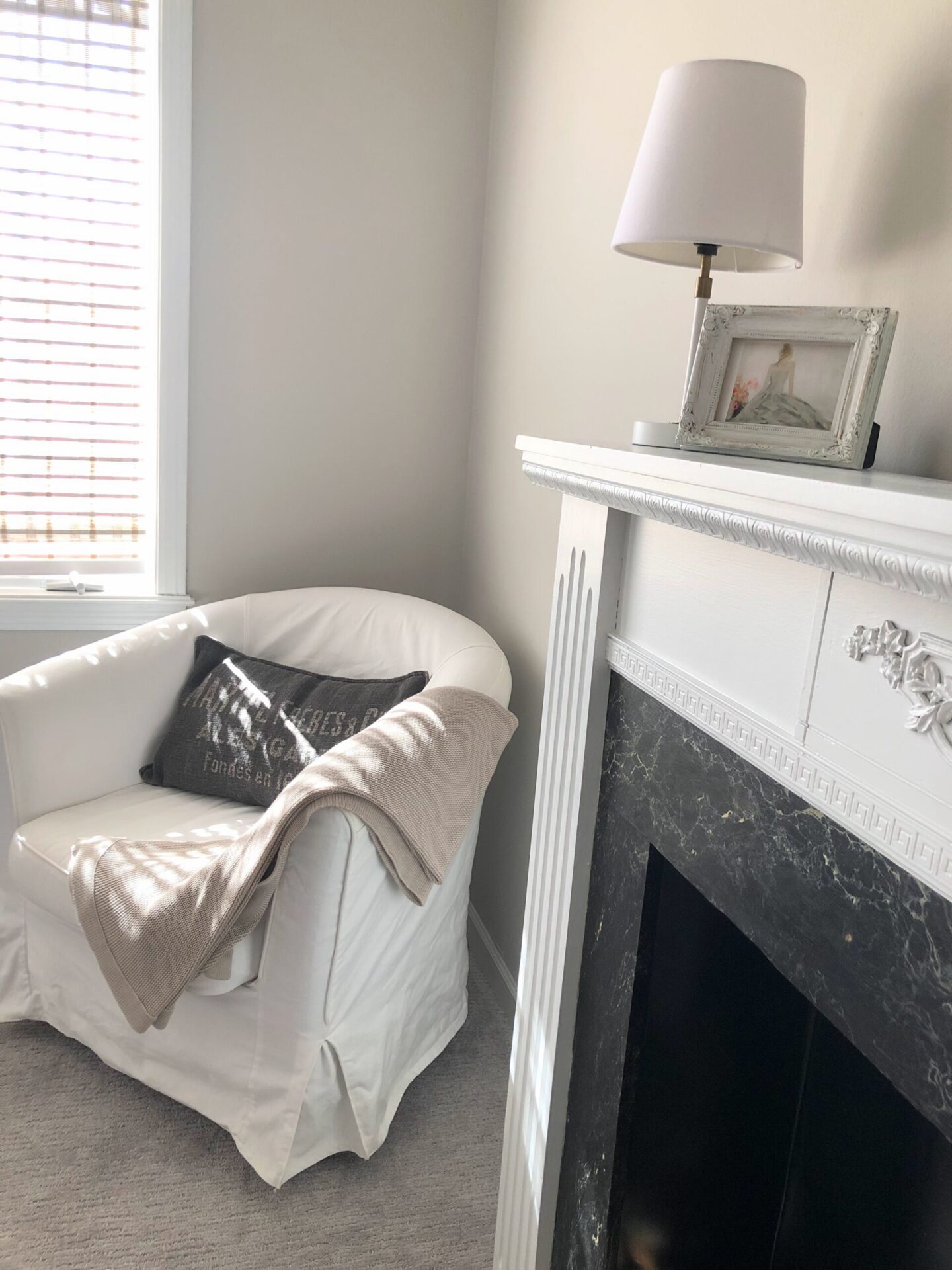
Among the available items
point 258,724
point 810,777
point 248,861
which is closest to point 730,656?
point 810,777

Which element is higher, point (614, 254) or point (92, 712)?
point (614, 254)

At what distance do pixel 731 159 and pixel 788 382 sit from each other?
0.24m

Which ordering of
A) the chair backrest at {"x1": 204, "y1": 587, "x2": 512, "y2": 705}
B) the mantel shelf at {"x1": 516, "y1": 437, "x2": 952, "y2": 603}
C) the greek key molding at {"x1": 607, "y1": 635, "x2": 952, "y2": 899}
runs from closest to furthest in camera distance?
the mantel shelf at {"x1": 516, "y1": 437, "x2": 952, "y2": 603}
the greek key molding at {"x1": 607, "y1": 635, "x2": 952, "y2": 899}
the chair backrest at {"x1": 204, "y1": 587, "x2": 512, "y2": 705}

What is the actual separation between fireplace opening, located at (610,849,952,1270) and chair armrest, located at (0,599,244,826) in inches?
50.8

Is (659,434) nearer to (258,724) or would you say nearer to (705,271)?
(705,271)

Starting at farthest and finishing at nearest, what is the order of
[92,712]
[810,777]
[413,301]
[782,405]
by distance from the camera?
[413,301] < [92,712] < [782,405] < [810,777]

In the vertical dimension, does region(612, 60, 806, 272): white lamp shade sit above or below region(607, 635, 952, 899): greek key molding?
above

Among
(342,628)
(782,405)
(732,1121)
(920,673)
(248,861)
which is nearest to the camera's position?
(920,673)

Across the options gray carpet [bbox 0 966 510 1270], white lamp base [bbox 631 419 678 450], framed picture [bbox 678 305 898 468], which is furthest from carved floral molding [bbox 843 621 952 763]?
gray carpet [bbox 0 966 510 1270]

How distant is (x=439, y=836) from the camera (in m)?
1.70

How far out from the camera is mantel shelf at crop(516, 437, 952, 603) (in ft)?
2.09

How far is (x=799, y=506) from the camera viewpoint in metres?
0.76

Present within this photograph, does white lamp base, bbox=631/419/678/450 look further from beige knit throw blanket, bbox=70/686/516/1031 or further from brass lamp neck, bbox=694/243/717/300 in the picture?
beige knit throw blanket, bbox=70/686/516/1031

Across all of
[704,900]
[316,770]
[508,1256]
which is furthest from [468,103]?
[508,1256]
